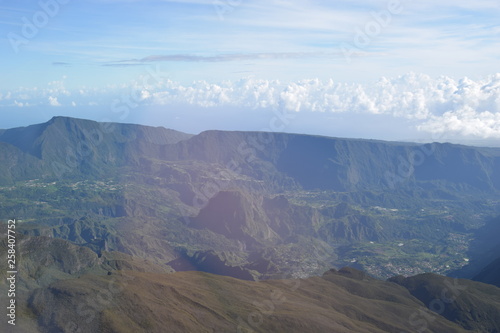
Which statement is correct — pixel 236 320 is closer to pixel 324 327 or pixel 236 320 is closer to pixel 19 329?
pixel 324 327

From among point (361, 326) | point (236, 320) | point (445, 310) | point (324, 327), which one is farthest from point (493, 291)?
point (236, 320)

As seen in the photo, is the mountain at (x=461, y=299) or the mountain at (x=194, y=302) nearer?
the mountain at (x=194, y=302)

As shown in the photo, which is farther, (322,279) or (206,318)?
(322,279)

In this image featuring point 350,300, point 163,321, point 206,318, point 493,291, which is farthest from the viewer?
point 493,291

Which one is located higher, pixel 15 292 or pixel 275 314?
pixel 15 292

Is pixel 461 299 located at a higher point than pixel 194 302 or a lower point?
lower

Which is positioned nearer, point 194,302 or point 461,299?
point 194,302

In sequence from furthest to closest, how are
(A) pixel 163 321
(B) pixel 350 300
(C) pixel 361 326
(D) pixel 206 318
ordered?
1. (B) pixel 350 300
2. (C) pixel 361 326
3. (D) pixel 206 318
4. (A) pixel 163 321

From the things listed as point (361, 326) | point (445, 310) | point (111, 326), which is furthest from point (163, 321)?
point (445, 310)

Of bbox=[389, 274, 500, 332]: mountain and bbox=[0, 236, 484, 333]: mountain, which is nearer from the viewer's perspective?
bbox=[0, 236, 484, 333]: mountain

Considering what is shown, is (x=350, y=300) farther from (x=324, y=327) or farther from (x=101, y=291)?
(x=101, y=291)
